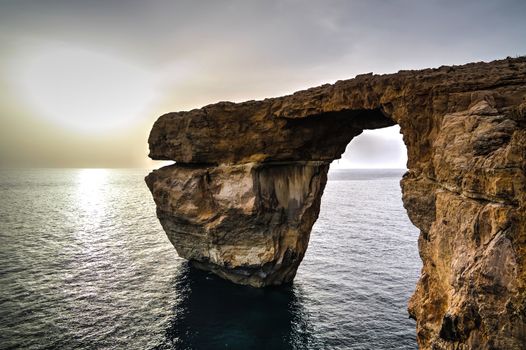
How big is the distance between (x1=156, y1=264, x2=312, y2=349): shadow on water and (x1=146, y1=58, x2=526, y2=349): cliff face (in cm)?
219

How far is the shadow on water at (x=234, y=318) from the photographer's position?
21.7m

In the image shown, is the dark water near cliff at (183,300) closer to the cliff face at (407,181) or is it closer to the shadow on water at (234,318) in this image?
the shadow on water at (234,318)

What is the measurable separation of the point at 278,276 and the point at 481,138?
2353 cm

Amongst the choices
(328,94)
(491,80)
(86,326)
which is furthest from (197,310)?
(491,80)

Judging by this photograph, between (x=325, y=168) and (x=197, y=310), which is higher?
(x=325, y=168)

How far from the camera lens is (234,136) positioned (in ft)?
93.5

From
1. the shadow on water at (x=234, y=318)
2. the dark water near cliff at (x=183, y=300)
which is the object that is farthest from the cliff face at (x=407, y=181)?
the dark water near cliff at (x=183, y=300)

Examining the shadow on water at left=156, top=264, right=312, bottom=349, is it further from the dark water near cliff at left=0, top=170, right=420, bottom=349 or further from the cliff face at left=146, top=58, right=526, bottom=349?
the cliff face at left=146, top=58, right=526, bottom=349

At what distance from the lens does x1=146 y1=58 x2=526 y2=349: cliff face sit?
9547 millimetres

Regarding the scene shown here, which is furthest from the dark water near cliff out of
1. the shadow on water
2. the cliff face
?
the cliff face

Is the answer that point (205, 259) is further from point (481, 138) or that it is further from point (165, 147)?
point (481, 138)

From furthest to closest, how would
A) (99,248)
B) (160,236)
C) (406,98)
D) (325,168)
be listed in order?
1. (160,236)
2. (99,248)
3. (325,168)
4. (406,98)

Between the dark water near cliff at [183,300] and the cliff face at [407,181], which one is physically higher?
the cliff face at [407,181]

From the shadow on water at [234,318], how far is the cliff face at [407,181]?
86.1 inches
